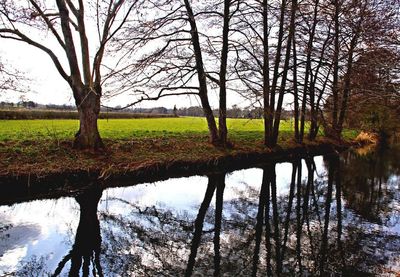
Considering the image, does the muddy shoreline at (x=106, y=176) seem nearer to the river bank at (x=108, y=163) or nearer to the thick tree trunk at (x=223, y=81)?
the river bank at (x=108, y=163)

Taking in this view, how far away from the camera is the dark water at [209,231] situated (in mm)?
5574

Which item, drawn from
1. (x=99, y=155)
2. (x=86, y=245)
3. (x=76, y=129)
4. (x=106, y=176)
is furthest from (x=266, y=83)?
(x=86, y=245)

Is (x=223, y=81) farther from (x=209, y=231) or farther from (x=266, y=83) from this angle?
(x=209, y=231)

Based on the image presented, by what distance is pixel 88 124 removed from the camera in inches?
502

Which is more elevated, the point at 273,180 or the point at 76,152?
the point at 76,152

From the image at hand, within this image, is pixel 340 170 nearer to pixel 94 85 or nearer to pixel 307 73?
pixel 307 73

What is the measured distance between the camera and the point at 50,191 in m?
9.90

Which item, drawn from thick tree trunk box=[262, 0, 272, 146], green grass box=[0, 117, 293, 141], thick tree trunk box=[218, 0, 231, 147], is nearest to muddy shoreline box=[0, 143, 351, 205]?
thick tree trunk box=[218, 0, 231, 147]

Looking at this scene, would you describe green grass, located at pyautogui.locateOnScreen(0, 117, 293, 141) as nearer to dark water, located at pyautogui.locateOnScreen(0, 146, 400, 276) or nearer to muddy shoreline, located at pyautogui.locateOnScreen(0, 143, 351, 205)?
muddy shoreline, located at pyautogui.locateOnScreen(0, 143, 351, 205)

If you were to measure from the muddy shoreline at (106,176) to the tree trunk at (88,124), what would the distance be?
7.13 feet

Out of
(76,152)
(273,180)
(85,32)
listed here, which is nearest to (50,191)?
(76,152)

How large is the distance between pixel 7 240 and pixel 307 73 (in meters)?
17.4

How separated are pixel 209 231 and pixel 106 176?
4.80 metres

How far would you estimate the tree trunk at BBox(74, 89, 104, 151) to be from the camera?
1266 centimetres
